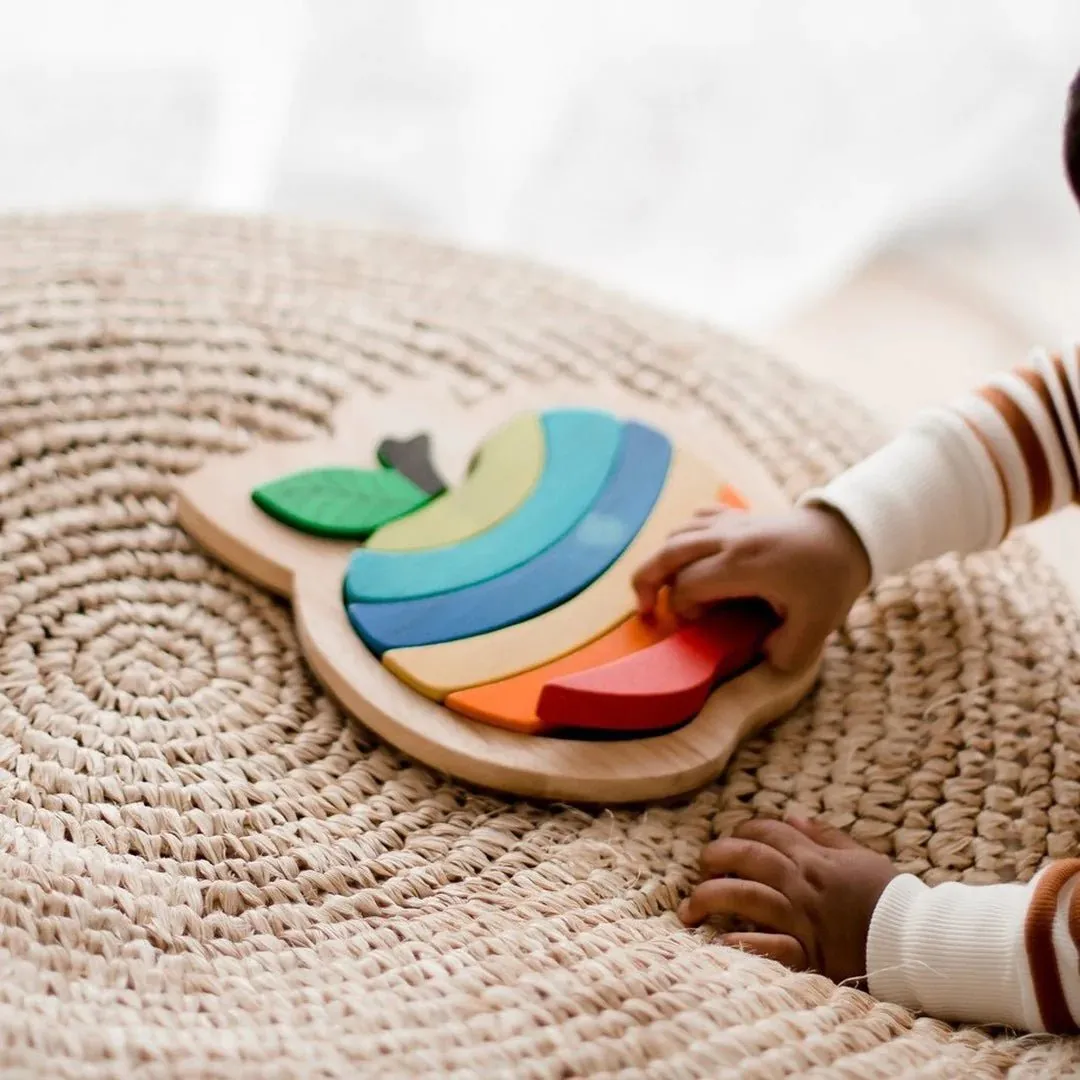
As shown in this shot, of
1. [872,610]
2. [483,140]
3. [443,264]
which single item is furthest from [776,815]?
[483,140]

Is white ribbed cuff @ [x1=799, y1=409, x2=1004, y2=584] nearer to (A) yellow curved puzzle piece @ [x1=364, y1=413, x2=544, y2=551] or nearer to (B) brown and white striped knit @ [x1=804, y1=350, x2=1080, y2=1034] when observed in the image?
(B) brown and white striped knit @ [x1=804, y1=350, x2=1080, y2=1034]

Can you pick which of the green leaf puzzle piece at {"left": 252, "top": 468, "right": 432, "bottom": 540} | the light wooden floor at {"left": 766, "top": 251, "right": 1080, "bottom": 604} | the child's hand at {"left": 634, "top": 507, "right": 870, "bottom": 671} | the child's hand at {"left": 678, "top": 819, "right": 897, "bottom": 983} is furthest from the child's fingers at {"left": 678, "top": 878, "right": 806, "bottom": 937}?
the light wooden floor at {"left": 766, "top": 251, "right": 1080, "bottom": 604}

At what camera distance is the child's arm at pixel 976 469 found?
634mm

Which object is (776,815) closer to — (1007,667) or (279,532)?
(1007,667)

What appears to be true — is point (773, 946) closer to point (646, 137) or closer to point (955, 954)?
point (955, 954)

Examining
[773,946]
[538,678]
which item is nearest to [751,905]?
[773,946]

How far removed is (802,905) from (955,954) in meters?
0.06

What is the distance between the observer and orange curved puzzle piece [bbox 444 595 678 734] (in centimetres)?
57

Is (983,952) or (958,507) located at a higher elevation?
(958,507)

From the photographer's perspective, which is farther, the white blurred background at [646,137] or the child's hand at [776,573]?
the white blurred background at [646,137]

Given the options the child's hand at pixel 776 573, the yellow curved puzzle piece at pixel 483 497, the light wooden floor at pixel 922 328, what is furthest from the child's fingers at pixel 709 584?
the light wooden floor at pixel 922 328

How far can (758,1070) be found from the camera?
0.45 metres

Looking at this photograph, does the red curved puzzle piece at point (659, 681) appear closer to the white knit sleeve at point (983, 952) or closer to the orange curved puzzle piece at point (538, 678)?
the orange curved puzzle piece at point (538, 678)

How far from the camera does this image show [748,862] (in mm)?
543
